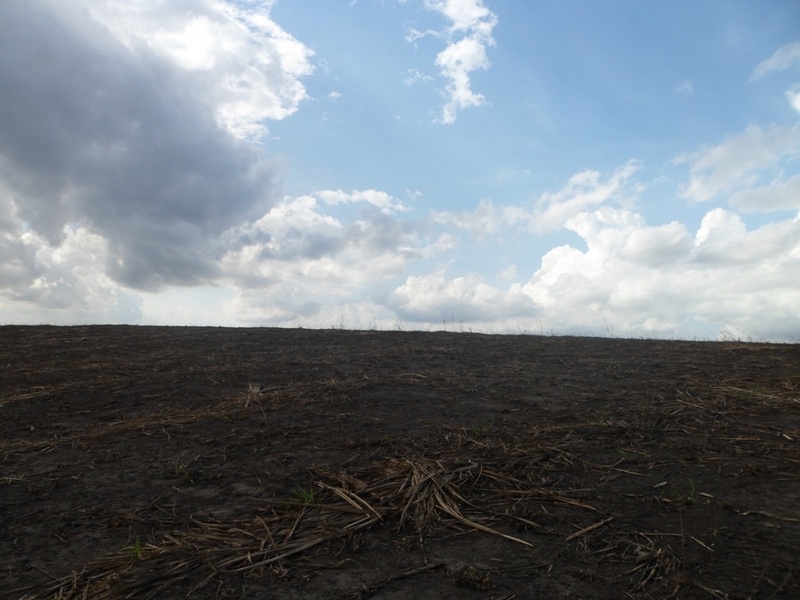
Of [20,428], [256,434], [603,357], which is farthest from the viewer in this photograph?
[603,357]

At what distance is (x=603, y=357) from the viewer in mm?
8656

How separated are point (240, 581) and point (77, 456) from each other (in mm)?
2668

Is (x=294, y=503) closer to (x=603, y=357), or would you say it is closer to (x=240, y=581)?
(x=240, y=581)

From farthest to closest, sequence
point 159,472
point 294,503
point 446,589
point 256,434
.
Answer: point 256,434
point 159,472
point 294,503
point 446,589

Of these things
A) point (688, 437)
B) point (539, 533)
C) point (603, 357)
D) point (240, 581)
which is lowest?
point (240, 581)

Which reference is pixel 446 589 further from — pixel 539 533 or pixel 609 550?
pixel 609 550

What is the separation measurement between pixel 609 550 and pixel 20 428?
5660 mm

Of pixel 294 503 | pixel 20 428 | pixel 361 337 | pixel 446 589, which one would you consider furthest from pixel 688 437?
pixel 361 337

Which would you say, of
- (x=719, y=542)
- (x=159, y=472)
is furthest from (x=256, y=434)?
(x=719, y=542)

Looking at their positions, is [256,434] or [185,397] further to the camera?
[185,397]

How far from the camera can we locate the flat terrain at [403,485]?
2574mm

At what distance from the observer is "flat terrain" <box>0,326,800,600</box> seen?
257 centimetres

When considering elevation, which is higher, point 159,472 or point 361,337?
point 361,337

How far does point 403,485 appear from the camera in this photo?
3482 mm
